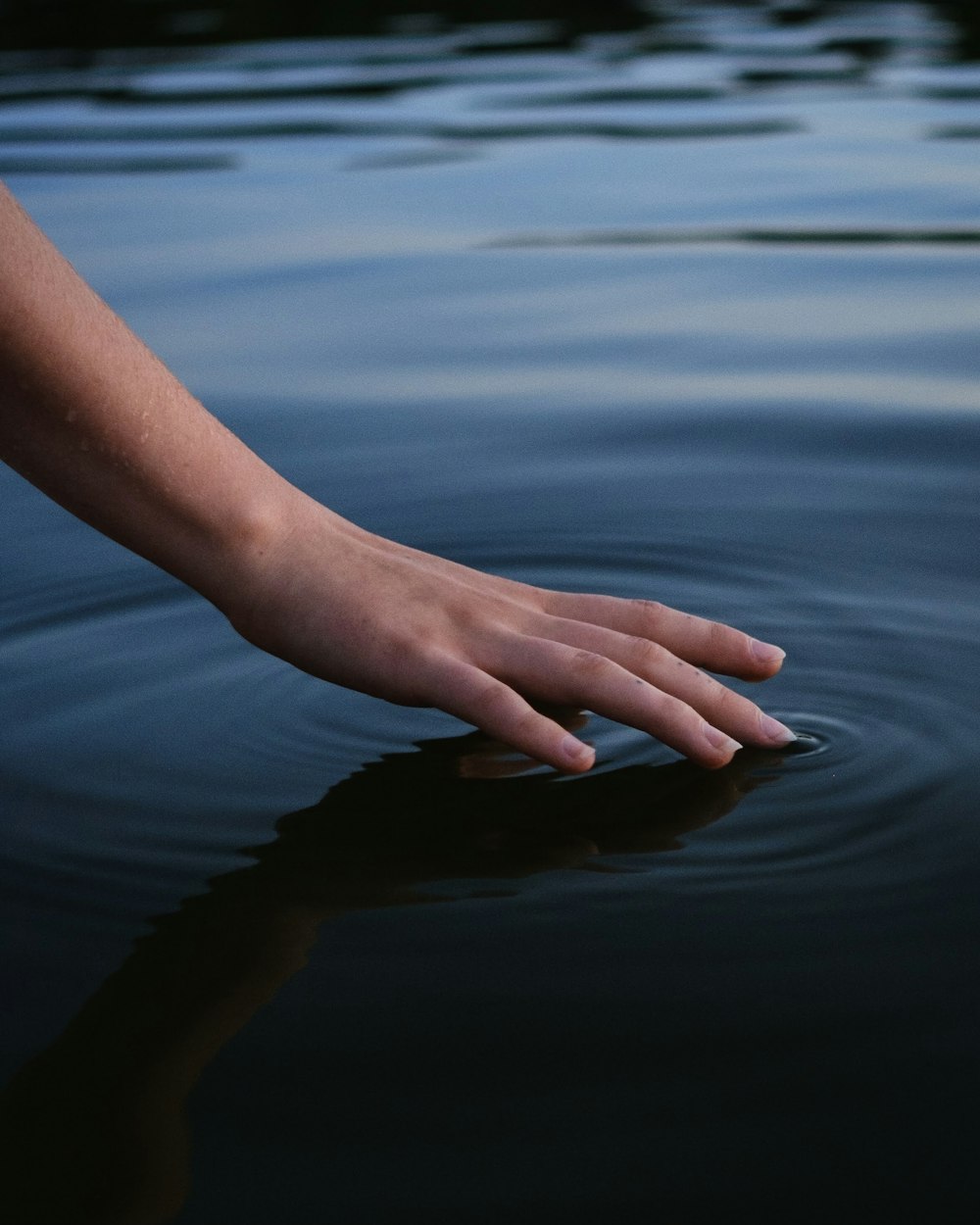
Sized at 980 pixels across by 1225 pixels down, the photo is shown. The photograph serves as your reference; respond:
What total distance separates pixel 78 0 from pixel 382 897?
11.3 m

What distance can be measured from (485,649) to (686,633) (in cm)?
18

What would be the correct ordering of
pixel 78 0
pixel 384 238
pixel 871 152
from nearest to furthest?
pixel 384 238
pixel 871 152
pixel 78 0

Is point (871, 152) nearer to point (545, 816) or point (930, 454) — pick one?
point (930, 454)

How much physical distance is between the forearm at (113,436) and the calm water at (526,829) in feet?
0.57

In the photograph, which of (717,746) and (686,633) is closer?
(717,746)

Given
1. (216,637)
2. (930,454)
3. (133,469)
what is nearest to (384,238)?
(930,454)

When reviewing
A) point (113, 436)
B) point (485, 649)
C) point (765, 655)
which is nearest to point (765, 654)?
point (765, 655)

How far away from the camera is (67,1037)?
946mm

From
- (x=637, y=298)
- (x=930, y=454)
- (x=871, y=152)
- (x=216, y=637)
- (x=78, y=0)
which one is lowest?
(x=216, y=637)

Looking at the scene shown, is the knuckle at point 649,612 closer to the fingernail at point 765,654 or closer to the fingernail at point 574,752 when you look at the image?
the fingernail at point 765,654

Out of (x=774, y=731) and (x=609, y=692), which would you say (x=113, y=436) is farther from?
(x=774, y=731)

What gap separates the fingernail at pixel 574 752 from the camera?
1.22 metres

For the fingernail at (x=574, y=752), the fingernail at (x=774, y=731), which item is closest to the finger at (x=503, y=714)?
the fingernail at (x=574, y=752)

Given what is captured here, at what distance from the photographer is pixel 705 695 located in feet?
4.21
